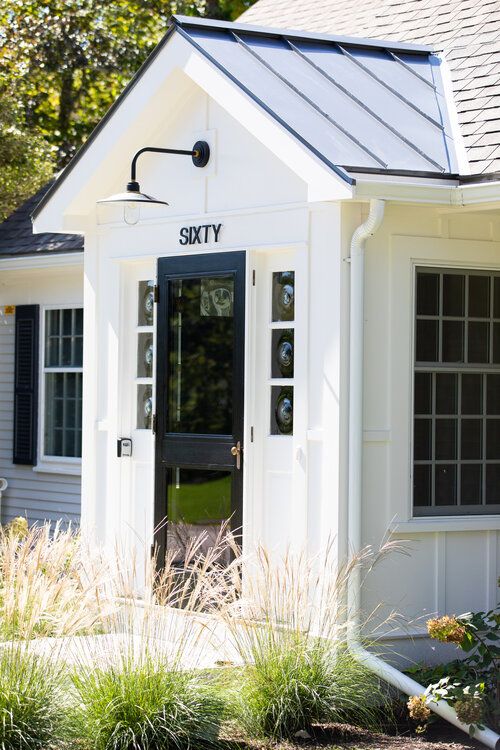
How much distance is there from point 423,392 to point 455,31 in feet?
9.83

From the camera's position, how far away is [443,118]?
319 inches

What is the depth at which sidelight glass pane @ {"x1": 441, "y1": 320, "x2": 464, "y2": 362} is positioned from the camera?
25.6 ft

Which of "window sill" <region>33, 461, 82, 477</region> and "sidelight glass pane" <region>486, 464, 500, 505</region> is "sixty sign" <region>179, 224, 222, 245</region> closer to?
"sidelight glass pane" <region>486, 464, 500, 505</region>

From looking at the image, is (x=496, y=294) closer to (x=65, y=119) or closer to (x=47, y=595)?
(x=47, y=595)

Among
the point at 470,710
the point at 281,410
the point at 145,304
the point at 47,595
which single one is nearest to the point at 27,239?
the point at 145,304

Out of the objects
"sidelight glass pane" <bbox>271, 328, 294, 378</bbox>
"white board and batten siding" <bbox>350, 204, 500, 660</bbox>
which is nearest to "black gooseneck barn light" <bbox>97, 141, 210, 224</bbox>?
"sidelight glass pane" <bbox>271, 328, 294, 378</bbox>

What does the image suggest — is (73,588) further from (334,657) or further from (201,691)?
(334,657)

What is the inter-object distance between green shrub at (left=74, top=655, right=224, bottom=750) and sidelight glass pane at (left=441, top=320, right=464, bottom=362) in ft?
9.49

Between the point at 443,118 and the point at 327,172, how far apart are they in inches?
58.8

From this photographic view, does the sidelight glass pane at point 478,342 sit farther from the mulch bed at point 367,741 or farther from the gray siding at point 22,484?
the gray siding at point 22,484

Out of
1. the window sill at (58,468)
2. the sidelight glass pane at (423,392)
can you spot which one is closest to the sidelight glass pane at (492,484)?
the sidelight glass pane at (423,392)

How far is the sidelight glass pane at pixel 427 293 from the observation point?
771cm

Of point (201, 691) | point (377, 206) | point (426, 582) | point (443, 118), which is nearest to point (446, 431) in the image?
Answer: point (426, 582)

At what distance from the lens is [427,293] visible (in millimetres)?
7738
